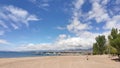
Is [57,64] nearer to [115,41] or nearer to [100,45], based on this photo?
[115,41]

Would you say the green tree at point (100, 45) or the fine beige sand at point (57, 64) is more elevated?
the green tree at point (100, 45)

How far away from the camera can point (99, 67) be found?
31141 mm

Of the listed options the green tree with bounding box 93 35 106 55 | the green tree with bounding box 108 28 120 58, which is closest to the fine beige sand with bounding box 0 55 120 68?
the green tree with bounding box 108 28 120 58

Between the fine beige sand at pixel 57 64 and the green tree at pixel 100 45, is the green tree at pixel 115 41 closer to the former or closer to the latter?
the fine beige sand at pixel 57 64

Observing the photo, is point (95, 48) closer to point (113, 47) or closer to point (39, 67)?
point (113, 47)

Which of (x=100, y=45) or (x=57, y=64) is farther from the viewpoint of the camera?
(x=100, y=45)

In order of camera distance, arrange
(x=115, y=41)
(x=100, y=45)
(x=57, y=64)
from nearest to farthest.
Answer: (x=57, y=64)
(x=115, y=41)
(x=100, y=45)

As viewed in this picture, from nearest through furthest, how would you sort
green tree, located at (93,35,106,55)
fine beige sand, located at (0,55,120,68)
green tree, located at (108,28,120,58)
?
fine beige sand, located at (0,55,120,68), green tree, located at (108,28,120,58), green tree, located at (93,35,106,55)

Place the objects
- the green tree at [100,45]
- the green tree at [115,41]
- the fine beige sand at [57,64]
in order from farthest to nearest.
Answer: the green tree at [100,45], the green tree at [115,41], the fine beige sand at [57,64]

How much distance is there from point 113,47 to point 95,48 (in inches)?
2332

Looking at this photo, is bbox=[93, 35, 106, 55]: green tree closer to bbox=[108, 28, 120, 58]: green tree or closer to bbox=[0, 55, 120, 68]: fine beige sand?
bbox=[108, 28, 120, 58]: green tree

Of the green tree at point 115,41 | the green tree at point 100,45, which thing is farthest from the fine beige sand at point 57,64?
the green tree at point 100,45

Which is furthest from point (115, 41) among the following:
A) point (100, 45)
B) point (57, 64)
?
point (100, 45)

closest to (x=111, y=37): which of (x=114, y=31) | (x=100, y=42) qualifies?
(x=114, y=31)
